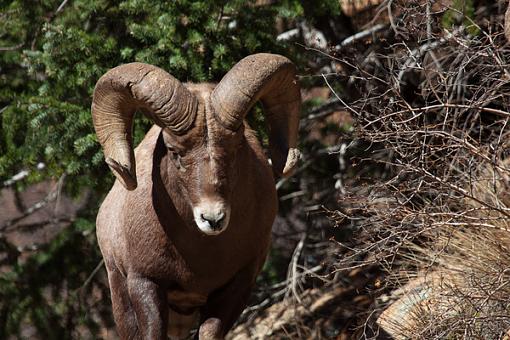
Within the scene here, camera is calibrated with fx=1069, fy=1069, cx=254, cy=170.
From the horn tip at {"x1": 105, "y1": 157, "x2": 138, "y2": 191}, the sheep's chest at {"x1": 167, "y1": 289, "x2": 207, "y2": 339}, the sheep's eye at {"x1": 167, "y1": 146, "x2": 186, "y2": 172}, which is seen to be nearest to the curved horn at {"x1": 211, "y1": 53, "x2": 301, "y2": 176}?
the sheep's eye at {"x1": 167, "y1": 146, "x2": 186, "y2": 172}

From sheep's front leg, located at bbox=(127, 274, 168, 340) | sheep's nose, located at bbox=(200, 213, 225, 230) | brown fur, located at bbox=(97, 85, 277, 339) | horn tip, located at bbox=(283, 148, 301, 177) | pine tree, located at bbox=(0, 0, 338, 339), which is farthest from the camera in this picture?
pine tree, located at bbox=(0, 0, 338, 339)

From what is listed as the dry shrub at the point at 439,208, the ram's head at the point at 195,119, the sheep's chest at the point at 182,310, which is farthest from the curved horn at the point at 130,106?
the dry shrub at the point at 439,208

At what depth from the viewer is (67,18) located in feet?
28.6

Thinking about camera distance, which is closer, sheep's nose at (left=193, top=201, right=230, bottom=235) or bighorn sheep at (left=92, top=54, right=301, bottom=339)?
sheep's nose at (left=193, top=201, right=230, bottom=235)

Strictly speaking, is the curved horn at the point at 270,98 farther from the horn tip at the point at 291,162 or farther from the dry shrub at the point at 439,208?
the dry shrub at the point at 439,208

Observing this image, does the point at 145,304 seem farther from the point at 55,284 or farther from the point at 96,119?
the point at 55,284

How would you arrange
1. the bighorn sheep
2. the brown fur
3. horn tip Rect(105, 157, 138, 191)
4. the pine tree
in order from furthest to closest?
the pine tree, the brown fur, horn tip Rect(105, 157, 138, 191), the bighorn sheep

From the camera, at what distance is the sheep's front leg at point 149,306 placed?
6.43 metres

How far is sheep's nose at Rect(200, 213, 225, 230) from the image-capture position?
5727 mm

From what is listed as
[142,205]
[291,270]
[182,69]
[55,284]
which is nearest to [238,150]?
[142,205]

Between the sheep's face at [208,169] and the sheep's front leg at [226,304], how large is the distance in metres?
0.72

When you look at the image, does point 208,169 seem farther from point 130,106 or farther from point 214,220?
point 130,106

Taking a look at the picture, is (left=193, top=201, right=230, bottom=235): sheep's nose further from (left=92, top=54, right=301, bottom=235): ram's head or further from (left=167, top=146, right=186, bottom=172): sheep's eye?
(left=167, top=146, right=186, bottom=172): sheep's eye

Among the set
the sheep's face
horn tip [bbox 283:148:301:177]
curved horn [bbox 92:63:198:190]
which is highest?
curved horn [bbox 92:63:198:190]
